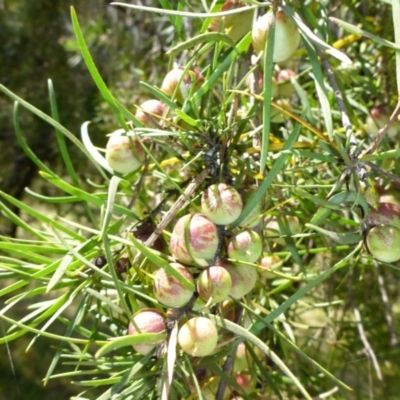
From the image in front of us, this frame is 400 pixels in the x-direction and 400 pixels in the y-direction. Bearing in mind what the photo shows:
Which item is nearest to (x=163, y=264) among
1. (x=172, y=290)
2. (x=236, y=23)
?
(x=172, y=290)

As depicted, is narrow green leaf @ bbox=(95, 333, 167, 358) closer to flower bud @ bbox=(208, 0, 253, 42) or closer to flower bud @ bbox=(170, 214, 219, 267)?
flower bud @ bbox=(170, 214, 219, 267)

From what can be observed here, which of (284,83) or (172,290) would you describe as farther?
(284,83)

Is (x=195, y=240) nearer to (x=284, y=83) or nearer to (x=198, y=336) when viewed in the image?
(x=198, y=336)

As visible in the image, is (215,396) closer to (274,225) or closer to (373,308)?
(274,225)

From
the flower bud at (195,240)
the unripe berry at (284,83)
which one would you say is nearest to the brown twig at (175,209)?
the flower bud at (195,240)

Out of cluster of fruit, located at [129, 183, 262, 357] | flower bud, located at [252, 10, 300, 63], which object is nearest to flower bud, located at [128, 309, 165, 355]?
cluster of fruit, located at [129, 183, 262, 357]

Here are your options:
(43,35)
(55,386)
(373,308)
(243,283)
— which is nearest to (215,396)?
(243,283)

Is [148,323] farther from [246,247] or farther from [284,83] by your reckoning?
[284,83]
